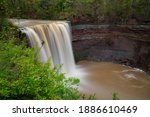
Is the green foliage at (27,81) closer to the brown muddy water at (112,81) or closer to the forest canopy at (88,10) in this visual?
the brown muddy water at (112,81)

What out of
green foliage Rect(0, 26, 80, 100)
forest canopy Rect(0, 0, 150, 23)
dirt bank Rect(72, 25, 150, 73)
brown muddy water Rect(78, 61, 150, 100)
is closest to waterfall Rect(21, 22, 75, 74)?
brown muddy water Rect(78, 61, 150, 100)

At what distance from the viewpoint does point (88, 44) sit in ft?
51.2

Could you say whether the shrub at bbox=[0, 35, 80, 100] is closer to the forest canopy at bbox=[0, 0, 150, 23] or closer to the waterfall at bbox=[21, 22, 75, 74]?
the waterfall at bbox=[21, 22, 75, 74]

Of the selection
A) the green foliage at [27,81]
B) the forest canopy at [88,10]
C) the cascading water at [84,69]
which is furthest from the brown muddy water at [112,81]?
the green foliage at [27,81]

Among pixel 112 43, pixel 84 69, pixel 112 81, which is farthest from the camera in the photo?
pixel 112 43

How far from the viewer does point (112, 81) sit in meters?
12.8

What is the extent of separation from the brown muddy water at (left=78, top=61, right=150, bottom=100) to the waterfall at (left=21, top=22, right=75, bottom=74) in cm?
124

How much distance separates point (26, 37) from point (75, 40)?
5460mm

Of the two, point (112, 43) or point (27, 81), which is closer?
point (27, 81)

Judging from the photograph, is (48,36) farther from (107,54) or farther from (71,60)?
(107,54)

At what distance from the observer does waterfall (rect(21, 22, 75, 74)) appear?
10547 mm

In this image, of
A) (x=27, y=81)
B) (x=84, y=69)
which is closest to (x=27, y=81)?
(x=27, y=81)

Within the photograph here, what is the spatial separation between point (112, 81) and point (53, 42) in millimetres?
3500

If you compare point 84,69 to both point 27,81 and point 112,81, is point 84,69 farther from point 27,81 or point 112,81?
point 27,81
